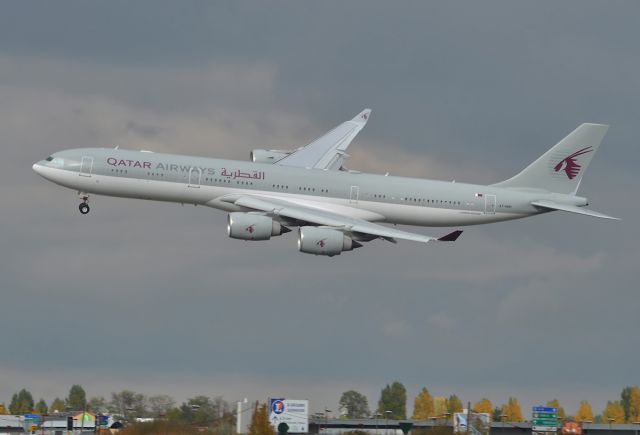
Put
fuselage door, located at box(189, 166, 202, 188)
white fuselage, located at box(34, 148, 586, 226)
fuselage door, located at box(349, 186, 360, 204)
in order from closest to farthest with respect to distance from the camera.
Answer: white fuselage, located at box(34, 148, 586, 226) → fuselage door, located at box(189, 166, 202, 188) → fuselage door, located at box(349, 186, 360, 204)

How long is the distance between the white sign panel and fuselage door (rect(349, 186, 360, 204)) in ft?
82.5

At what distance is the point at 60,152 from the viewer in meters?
99.1

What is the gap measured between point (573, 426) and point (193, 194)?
113ft

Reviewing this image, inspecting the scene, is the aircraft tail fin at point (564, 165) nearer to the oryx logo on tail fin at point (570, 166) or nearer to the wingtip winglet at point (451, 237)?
the oryx logo on tail fin at point (570, 166)

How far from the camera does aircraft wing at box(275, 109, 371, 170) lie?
114 metres

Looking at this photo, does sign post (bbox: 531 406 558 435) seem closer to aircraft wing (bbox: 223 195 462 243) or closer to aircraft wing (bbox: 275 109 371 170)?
aircraft wing (bbox: 223 195 462 243)

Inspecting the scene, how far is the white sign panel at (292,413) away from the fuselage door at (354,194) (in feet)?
82.5

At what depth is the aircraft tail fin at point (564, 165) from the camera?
11250 cm

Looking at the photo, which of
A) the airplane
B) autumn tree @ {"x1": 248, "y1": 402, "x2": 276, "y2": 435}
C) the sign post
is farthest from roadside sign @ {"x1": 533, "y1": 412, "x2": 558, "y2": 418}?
autumn tree @ {"x1": 248, "y1": 402, "x2": 276, "y2": 435}

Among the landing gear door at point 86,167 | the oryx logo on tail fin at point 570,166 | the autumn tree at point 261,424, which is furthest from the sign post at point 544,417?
the landing gear door at point 86,167

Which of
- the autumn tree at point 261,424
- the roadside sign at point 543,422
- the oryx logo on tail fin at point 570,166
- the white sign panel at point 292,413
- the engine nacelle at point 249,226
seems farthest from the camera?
the white sign panel at point 292,413

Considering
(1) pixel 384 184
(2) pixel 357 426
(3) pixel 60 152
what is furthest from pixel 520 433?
(3) pixel 60 152

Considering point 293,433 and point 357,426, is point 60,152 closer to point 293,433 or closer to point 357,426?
point 293,433

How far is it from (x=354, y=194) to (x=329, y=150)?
15.5m
